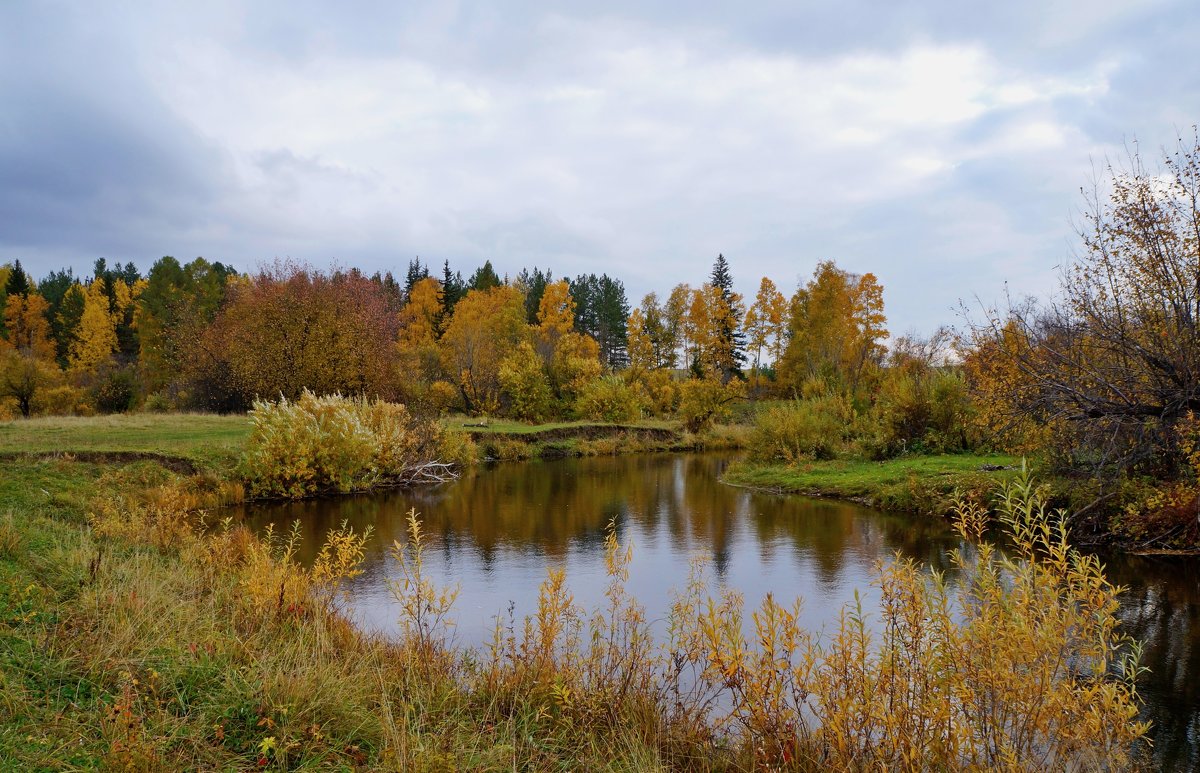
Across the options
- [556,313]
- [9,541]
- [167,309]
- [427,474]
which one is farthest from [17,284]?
[9,541]

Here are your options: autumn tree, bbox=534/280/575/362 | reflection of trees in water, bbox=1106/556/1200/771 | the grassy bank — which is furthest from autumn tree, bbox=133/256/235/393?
reflection of trees in water, bbox=1106/556/1200/771

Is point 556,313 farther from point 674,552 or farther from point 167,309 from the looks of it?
point 674,552

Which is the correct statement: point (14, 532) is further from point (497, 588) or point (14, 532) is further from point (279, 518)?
point (279, 518)

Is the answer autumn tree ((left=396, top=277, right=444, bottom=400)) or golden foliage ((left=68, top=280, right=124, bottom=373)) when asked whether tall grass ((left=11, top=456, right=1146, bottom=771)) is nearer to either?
autumn tree ((left=396, top=277, right=444, bottom=400))

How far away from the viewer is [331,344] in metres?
29.3

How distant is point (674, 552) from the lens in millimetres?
12320

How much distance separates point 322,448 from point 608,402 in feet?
67.0

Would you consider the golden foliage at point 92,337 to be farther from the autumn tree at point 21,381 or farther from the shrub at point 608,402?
the shrub at point 608,402

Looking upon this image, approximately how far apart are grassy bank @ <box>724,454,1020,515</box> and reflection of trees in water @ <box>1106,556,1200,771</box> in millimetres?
2734

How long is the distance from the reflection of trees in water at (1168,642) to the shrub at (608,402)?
27851mm

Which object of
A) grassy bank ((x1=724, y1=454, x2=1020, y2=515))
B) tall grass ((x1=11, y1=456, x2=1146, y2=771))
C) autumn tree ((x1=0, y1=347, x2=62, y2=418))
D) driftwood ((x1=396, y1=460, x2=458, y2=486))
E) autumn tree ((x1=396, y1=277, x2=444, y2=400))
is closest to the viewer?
tall grass ((x1=11, y1=456, x2=1146, y2=771))

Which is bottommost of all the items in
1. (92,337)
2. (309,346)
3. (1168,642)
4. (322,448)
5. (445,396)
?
(1168,642)

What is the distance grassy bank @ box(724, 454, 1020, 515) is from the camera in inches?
584

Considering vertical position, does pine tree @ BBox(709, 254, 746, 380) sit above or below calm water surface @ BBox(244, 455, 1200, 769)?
above
